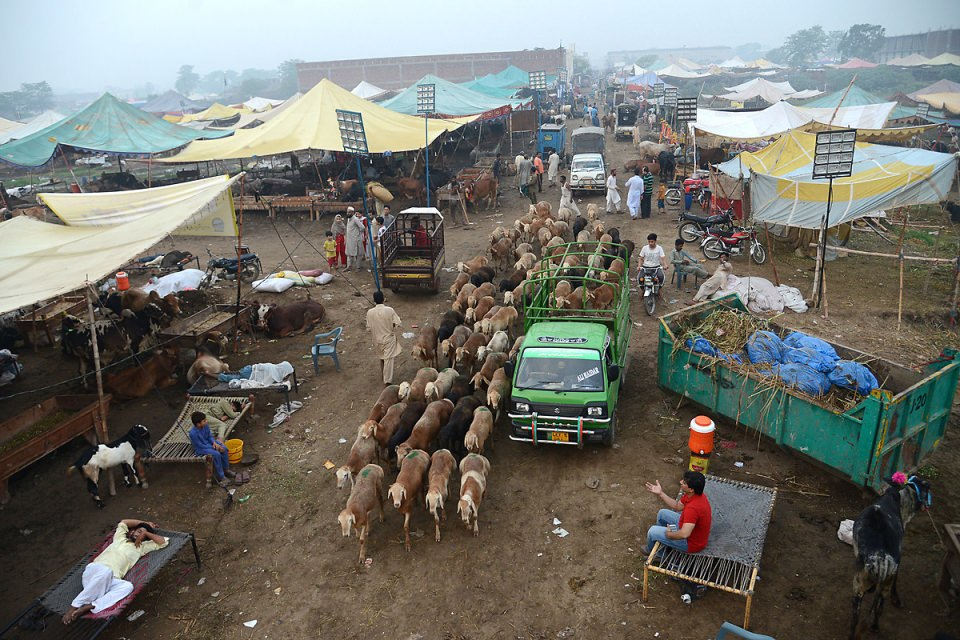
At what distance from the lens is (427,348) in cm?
1152

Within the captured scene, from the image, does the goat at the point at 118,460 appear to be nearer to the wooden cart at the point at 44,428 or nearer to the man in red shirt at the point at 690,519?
the wooden cart at the point at 44,428

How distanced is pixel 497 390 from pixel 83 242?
8.16m

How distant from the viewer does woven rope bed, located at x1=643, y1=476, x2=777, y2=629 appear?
6.00m

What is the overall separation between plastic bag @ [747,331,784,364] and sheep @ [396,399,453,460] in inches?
181

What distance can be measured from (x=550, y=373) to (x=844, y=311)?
330 inches

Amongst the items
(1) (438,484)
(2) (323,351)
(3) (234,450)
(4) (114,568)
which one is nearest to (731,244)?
(2) (323,351)

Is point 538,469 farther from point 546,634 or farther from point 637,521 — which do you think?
point 546,634

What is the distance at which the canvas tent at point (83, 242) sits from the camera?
29.8 ft

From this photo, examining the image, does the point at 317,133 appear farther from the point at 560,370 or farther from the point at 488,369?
the point at 560,370

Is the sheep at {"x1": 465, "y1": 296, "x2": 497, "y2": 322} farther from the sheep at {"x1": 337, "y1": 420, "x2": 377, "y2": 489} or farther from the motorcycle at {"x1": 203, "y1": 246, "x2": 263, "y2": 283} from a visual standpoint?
the motorcycle at {"x1": 203, "y1": 246, "x2": 263, "y2": 283}

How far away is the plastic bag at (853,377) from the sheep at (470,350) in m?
5.66

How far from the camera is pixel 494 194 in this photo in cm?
2444

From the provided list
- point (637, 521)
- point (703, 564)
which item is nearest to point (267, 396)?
point (637, 521)

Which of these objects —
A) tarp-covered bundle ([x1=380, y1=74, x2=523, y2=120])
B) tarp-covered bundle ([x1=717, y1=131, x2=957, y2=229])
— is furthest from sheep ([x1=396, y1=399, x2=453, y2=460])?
tarp-covered bundle ([x1=380, y1=74, x2=523, y2=120])
